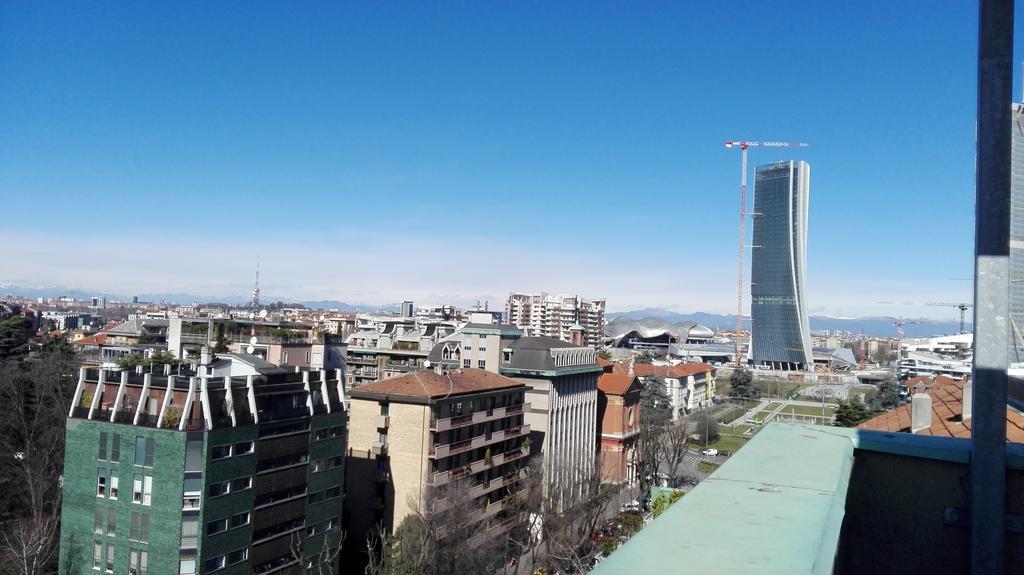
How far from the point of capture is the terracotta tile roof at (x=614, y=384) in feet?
141

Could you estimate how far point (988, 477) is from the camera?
2.90m

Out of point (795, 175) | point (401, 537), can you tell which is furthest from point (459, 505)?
point (795, 175)

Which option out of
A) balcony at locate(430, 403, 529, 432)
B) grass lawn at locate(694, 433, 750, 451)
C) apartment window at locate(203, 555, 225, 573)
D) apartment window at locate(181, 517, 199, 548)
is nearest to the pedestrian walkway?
grass lawn at locate(694, 433, 750, 451)

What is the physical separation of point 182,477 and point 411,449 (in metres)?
9.45

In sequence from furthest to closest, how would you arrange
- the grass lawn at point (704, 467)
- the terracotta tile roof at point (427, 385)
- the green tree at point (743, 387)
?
1. the green tree at point (743, 387)
2. the grass lawn at point (704, 467)
3. the terracotta tile roof at point (427, 385)

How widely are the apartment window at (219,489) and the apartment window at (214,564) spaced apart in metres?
1.51

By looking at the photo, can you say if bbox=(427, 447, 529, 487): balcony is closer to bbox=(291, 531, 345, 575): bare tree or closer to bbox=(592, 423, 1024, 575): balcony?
bbox=(291, 531, 345, 575): bare tree

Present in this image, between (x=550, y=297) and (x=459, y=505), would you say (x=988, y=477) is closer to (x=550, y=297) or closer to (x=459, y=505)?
(x=459, y=505)

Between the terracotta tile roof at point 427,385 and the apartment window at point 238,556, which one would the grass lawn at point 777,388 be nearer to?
the terracotta tile roof at point 427,385

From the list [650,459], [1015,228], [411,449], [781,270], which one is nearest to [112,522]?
[411,449]

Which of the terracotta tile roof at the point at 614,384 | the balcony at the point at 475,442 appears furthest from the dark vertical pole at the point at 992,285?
the terracotta tile roof at the point at 614,384

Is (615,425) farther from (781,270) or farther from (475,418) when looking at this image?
(781,270)

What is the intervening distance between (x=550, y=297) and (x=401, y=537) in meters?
101

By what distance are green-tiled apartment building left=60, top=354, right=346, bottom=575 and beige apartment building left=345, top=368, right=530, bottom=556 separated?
5.08 metres
